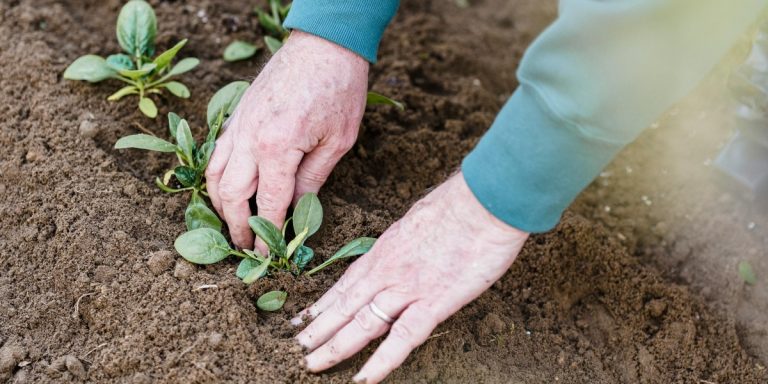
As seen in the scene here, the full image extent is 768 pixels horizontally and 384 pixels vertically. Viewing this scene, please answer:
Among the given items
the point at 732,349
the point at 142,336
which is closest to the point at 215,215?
the point at 142,336

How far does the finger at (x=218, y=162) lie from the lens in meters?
2.09

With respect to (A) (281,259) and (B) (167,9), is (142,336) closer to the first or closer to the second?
(A) (281,259)

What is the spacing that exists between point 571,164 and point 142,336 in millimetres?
1122

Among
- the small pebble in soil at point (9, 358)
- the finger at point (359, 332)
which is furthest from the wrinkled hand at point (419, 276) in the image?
the small pebble in soil at point (9, 358)

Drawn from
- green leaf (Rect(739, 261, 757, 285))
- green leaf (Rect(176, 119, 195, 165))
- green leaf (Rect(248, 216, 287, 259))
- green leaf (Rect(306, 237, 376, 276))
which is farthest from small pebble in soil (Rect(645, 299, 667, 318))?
green leaf (Rect(176, 119, 195, 165))

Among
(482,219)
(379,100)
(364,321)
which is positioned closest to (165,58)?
(379,100)

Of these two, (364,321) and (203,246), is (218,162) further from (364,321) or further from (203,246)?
(364,321)

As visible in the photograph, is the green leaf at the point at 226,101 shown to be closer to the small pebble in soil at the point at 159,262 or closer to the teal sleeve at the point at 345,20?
the teal sleeve at the point at 345,20

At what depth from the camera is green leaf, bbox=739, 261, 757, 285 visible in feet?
8.00

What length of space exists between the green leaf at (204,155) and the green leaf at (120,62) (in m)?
0.45

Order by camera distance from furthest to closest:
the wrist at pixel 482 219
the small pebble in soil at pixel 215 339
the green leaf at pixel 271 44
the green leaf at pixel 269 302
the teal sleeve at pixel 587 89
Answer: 1. the green leaf at pixel 271 44
2. the green leaf at pixel 269 302
3. the small pebble in soil at pixel 215 339
4. the wrist at pixel 482 219
5. the teal sleeve at pixel 587 89

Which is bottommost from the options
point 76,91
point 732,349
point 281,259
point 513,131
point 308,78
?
point 732,349

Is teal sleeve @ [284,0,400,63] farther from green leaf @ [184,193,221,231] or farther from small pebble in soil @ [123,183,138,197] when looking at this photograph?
small pebble in soil @ [123,183,138,197]

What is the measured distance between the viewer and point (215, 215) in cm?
216
